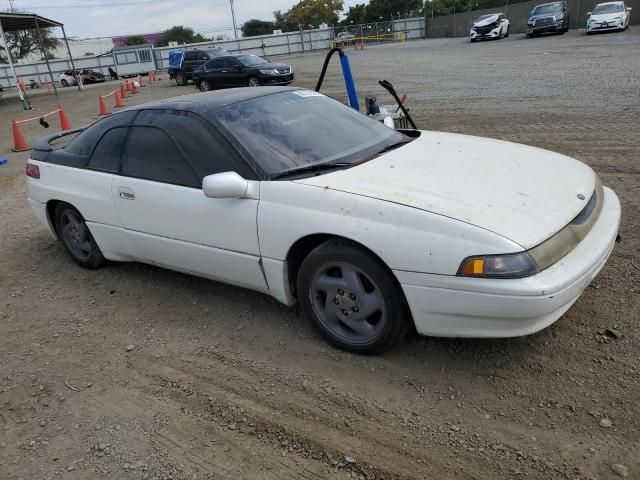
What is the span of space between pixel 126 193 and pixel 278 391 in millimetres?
1875

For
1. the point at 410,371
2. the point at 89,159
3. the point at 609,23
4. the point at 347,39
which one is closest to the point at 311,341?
the point at 410,371

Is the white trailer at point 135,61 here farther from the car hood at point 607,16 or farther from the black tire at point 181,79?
the car hood at point 607,16

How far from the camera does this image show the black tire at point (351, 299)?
9.11 feet

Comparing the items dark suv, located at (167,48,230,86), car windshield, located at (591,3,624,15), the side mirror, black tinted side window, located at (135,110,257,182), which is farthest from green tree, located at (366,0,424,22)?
the side mirror

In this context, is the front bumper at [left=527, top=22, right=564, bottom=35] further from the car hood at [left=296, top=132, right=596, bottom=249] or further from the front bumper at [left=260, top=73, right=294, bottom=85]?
the car hood at [left=296, top=132, right=596, bottom=249]

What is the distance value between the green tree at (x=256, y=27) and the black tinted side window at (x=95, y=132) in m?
89.2

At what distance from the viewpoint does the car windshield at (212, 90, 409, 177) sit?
3.30 meters

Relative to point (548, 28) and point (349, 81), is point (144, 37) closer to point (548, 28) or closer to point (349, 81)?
point (548, 28)

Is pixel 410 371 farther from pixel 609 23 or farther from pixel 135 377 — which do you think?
pixel 609 23

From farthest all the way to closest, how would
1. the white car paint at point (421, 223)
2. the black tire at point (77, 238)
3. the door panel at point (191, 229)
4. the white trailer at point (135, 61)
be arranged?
the white trailer at point (135, 61) → the black tire at point (77, 238) → the door panel at point (191, 229) → the white car paint at point (421, 223)

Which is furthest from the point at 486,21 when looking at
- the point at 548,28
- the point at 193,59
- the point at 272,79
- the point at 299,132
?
the point at 299,132

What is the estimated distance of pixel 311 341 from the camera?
3273 mm

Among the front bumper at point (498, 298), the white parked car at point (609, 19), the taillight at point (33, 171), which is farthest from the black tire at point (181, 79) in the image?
the front bumper at point (498, 298)

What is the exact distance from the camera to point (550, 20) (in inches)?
1101
